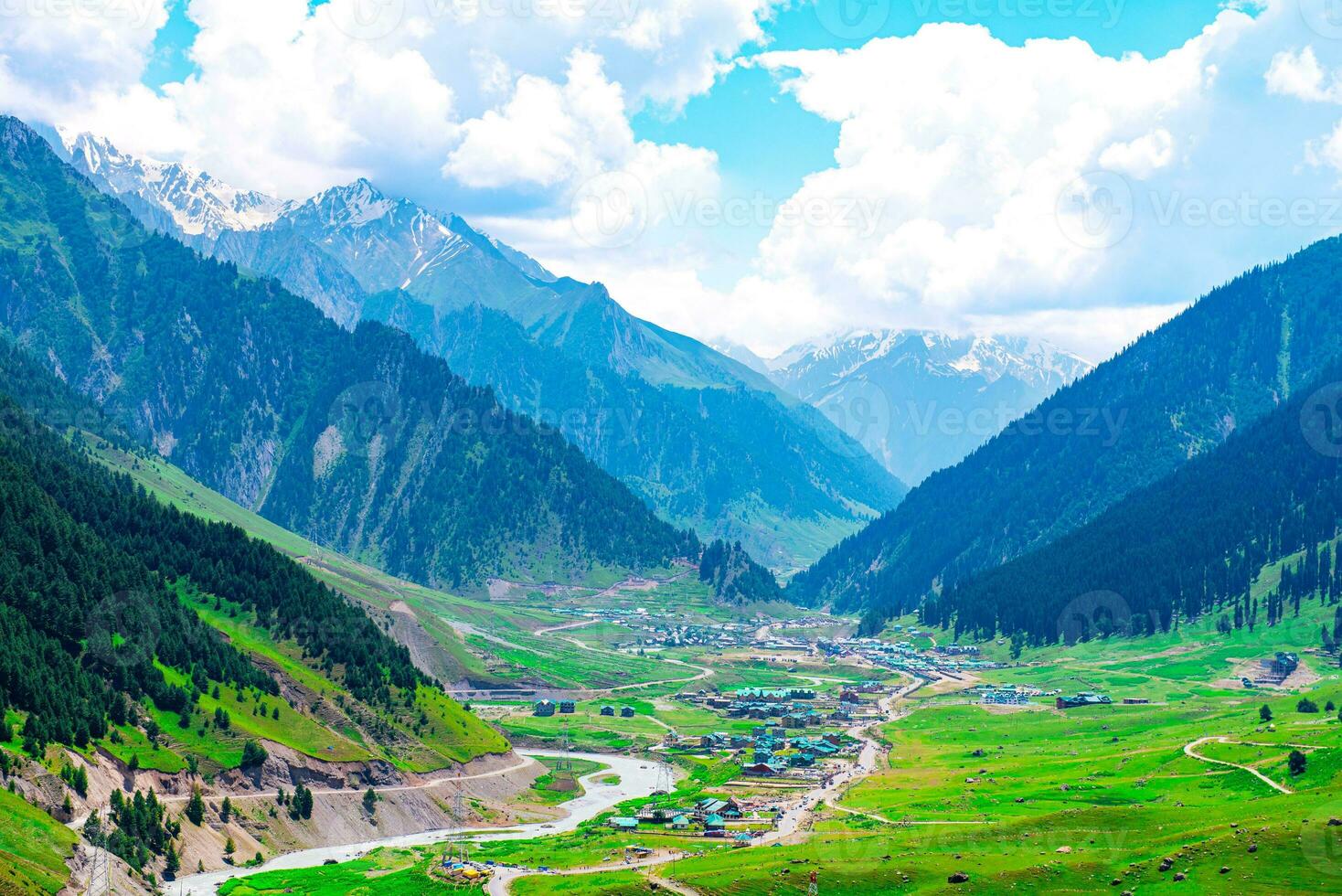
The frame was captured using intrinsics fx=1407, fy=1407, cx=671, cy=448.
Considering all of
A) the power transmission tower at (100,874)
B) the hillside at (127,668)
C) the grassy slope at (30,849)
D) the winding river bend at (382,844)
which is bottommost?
the winding river bend at (382,844)

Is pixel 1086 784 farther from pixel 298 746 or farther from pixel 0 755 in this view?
pixel 0 755

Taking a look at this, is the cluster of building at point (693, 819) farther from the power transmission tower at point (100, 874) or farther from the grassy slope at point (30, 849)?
the grassy slope at point (30, 849)

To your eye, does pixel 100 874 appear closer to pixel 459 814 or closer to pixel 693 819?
pixel 459 814

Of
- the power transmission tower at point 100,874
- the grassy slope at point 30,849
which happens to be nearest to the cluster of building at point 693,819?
the power transmission tower at point 100,874

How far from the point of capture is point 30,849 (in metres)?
118

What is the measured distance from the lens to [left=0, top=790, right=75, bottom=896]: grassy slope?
113 metres

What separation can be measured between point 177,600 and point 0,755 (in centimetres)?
6749

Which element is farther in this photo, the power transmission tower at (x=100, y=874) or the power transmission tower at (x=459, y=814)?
the power transmission tower at (x=459, y=814)

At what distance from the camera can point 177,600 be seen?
196375 millimetres

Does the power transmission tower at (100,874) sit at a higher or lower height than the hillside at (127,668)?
lower

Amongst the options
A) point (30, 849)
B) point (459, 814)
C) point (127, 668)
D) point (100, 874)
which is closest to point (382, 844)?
→ point (459, 814)

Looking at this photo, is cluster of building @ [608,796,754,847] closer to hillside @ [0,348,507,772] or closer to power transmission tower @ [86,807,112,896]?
hillside @ [0,348,507,772]

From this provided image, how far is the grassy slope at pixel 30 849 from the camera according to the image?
4439 inches

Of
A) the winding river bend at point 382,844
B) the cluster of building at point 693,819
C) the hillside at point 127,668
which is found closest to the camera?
the winding river bend at point 382,844
